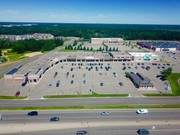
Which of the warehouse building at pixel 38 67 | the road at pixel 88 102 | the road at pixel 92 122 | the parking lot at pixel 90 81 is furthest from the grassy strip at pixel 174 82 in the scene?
the warehouse building at pixel 38 67

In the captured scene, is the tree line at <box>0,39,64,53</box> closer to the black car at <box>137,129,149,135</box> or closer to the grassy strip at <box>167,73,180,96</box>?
the grassy strip at <box>167,73,180,96</box>

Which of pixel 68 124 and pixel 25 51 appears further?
pixel 25 51

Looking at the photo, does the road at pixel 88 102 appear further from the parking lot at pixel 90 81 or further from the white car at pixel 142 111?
the white car at pixel 142 111

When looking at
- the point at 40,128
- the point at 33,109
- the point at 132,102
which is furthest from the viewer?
the point at 132,102

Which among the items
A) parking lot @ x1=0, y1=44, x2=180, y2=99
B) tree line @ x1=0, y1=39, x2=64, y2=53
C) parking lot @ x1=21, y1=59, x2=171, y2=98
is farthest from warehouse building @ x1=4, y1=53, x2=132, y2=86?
tree line @ x1=0, y1=39, x2=64, y2=53

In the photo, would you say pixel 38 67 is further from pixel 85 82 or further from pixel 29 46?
pixel 29 46

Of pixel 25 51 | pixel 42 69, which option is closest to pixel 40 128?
pixel 42 69

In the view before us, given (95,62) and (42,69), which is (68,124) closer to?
(42,69)
